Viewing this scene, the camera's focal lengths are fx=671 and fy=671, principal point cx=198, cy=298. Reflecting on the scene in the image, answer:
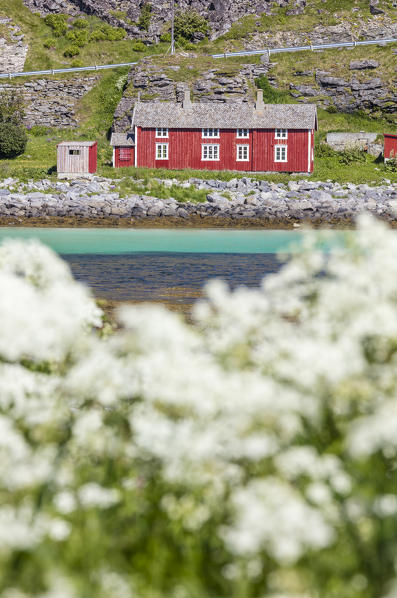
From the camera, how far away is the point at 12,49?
66.6 m

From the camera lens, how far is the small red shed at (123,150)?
44344mm

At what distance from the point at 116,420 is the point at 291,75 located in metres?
56.3

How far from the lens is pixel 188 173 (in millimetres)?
38719

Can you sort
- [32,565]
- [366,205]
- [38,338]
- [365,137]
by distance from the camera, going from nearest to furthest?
[32,565] < [38,338] < [366,205] < [365,137]

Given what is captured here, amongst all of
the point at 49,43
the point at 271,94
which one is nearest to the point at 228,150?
the point at 271,94

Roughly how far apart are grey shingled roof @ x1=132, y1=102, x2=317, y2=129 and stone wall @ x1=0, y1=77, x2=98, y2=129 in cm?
1268

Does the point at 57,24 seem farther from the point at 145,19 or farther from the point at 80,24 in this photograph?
the point at 145,19

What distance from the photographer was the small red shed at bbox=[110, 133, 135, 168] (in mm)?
44344

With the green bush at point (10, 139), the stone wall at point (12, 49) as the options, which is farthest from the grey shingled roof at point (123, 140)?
the stone wall at point (12, 49)

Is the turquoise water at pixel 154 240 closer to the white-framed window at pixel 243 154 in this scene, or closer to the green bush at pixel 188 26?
the white-framed window at pixel 243 154

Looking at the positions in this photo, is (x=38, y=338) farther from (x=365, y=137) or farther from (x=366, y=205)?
(x=365, y=137)

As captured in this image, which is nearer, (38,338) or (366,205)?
(38,338)

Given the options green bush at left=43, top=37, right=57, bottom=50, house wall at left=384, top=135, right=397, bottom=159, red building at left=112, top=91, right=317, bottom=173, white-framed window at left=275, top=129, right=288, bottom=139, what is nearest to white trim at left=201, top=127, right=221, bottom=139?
red building at left=112, top=91, right=317, bottom=173

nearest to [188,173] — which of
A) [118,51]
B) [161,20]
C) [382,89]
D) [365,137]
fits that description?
[365,137]
